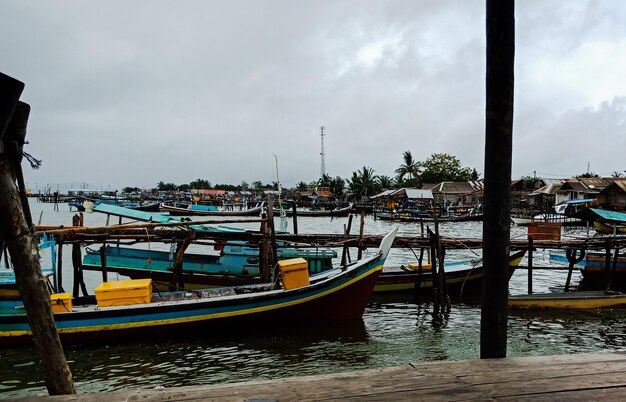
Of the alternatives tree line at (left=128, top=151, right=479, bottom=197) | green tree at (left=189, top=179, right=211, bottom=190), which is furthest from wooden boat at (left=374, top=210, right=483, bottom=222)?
green tree at (left=189, top=179, right=211, bottom=190)

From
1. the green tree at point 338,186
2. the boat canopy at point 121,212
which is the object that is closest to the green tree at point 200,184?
the green tree at point 338,186

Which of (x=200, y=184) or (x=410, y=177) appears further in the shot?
(x=200, y=184)

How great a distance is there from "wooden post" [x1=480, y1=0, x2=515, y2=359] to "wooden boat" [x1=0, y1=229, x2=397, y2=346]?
26.8 ft

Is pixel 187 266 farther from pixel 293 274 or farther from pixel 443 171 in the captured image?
pixel 443 171

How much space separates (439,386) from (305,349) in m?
8.25

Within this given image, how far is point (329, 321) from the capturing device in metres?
12.0

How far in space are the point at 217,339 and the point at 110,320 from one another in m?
2.51

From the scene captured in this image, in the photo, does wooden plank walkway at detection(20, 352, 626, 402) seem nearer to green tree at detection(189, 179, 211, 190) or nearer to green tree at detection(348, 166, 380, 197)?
green tree at detection(348, 166, 380, 197)

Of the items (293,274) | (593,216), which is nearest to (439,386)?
(293,274)

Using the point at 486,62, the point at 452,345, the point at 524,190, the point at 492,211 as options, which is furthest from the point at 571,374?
the point at 524,190

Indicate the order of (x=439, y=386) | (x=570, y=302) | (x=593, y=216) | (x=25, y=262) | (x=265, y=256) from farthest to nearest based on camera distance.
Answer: (x=593, y=216)
(x=570, y=302)
(x=265, y=256)
(x=25, y=262)
(x=439, y=386)

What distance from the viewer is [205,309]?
10.3 meters

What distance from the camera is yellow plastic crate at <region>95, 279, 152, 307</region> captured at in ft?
32.5

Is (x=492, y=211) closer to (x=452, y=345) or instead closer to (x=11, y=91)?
(x=11, y=91)
